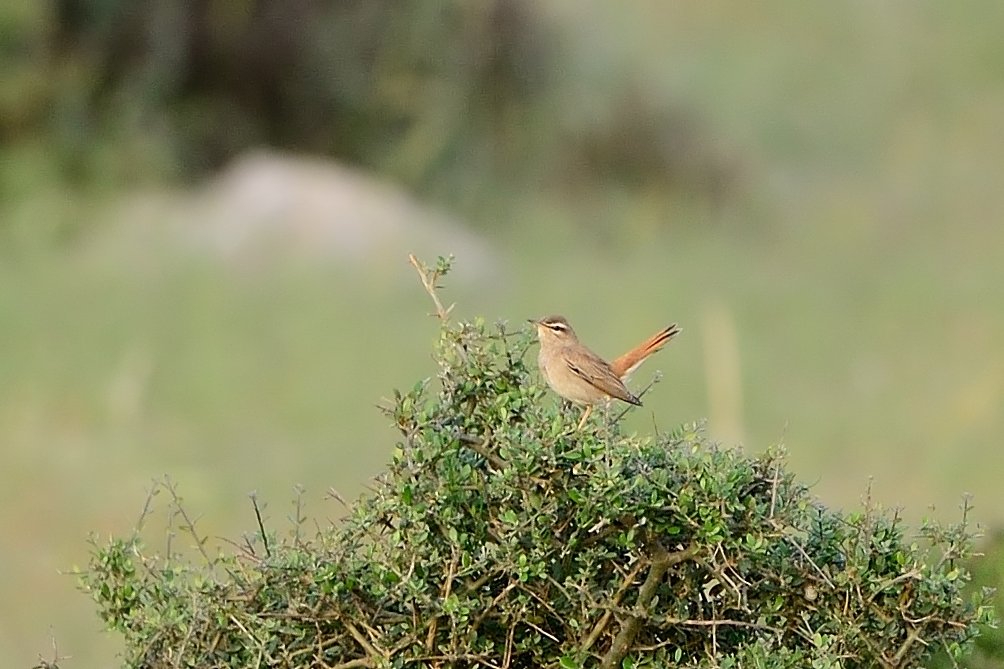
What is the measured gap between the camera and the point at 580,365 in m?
5.94

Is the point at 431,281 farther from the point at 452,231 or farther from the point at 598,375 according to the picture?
the point at 452,231

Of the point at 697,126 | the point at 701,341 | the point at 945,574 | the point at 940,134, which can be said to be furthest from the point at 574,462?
the point at 940,134

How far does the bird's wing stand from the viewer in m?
5.84

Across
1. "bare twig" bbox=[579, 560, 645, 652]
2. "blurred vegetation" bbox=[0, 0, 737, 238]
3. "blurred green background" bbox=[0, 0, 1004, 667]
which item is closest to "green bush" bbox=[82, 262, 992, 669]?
"bare twig" bbox=[579, 560, 645, 652]

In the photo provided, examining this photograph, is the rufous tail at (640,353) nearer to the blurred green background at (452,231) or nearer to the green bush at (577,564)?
the green bush at (577,564)

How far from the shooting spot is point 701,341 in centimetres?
1441

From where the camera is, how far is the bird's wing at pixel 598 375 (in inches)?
230

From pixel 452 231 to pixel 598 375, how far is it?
11.8m

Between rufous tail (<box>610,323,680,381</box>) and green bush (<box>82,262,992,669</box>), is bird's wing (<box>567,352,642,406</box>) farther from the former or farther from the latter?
green bush (<box>82,262,992,669</box>)

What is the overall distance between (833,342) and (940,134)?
8.37 m

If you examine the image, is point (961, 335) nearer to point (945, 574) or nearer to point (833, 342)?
point (833, 342)

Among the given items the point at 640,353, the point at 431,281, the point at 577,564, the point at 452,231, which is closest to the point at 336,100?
the point at 452,231

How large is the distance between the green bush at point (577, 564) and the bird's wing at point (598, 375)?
6.17ft

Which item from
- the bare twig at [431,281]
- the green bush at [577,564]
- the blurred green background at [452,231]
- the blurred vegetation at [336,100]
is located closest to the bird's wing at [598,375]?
the bare twig at [431,281]
